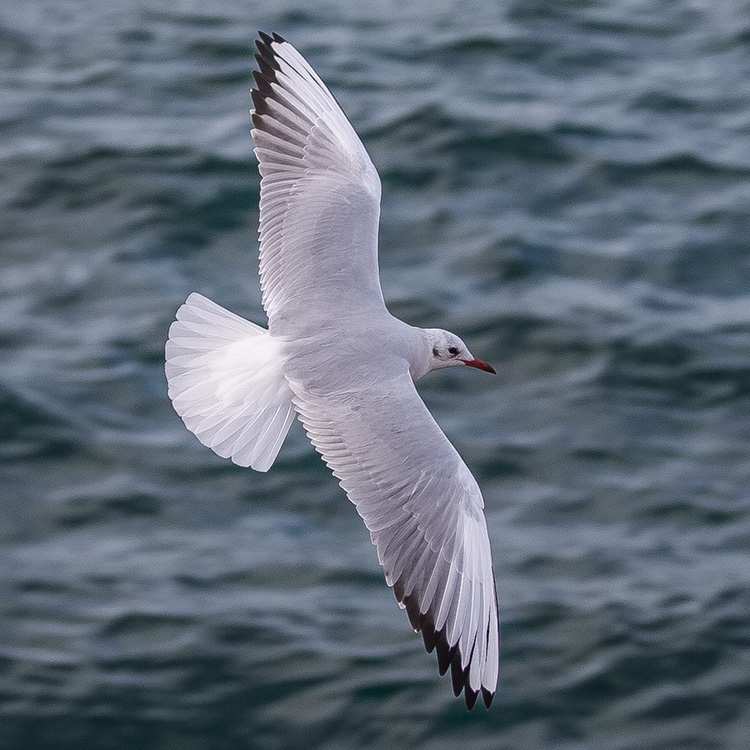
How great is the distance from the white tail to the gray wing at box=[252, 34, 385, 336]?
0.53ft

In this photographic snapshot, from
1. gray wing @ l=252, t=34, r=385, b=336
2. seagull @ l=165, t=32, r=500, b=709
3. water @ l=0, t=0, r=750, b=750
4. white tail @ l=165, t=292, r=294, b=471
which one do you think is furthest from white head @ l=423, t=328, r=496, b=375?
water @ l=0, t=0, r=750, b=750

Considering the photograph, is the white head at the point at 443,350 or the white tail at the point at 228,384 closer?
the white tail at the point at 228,384

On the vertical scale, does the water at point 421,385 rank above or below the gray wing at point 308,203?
below

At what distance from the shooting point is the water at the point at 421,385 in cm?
641

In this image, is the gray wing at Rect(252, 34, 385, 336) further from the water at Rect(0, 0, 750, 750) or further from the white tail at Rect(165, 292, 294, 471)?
the water at Rect(0, 0, 750, 750)

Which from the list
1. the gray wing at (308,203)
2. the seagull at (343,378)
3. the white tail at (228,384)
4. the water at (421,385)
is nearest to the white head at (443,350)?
the seagull at (343,378)

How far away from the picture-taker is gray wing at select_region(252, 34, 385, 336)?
5594 millimetres

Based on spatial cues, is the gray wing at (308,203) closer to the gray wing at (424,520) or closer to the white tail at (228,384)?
the white tail at (228,384)

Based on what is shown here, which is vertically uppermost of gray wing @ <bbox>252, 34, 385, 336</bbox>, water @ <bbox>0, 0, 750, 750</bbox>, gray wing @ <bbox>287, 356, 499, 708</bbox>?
gray wing @ <bbox>252, 34, 385, 336</bbox>

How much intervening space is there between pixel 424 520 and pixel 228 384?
85 centimetres

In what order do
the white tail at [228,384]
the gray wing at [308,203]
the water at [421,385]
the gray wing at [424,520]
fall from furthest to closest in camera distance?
the water at [421,385], the gray wing at [308,203], the white tail at [228,384], the gray wing at [424,520]

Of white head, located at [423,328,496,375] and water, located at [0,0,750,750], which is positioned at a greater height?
white head, located at [423,328,496,375]

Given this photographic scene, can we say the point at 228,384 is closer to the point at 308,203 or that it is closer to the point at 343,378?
the point at 343,378

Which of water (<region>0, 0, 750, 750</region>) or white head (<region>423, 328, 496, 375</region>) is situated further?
water (<region>0, 0, 750, 750</region>)
